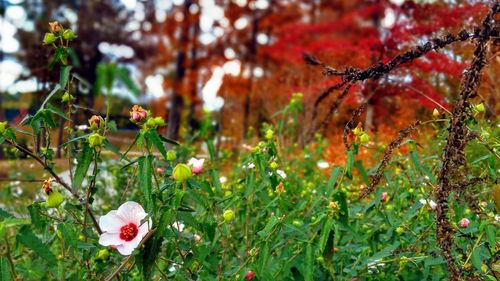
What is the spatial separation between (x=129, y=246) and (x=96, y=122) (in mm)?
316

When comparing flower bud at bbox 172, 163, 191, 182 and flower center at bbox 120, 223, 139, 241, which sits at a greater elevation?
flower bud at bbox 172, 163, 191, 182

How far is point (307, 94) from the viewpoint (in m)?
8.77

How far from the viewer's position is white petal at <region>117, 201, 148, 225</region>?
4.39ft

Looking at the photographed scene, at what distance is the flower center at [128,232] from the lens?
4.31 feet

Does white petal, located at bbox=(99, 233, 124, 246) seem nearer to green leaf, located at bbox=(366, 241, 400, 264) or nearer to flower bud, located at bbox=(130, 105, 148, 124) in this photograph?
flower bud, located at bbox=(130, 105, 148, 124)

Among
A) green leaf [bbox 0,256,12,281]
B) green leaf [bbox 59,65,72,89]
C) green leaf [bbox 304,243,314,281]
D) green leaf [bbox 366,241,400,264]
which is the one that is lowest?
green leaf [bbox 366,241,400,264]

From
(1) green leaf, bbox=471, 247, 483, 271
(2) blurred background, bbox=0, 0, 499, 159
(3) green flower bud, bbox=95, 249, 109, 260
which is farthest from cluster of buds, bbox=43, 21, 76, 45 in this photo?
(2) blurred background, bbox=0, 0, 499, 159

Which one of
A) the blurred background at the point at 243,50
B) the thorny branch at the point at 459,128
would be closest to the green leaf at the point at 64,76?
the thorny branch at the point at 459,128

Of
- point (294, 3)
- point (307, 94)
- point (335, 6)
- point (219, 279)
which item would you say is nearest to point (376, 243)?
point (219, 279)

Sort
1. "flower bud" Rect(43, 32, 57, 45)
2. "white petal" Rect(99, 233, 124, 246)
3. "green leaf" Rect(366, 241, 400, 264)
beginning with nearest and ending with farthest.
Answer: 1. "white petal" Rect(99, 233, 124, 246)
2. "flower bud" Rect(43, 32, 57, 45)
3. "green leaf" Rect(366, 241, 400, 264)

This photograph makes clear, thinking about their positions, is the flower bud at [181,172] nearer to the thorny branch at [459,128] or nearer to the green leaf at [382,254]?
the thorny branch at [459,128]

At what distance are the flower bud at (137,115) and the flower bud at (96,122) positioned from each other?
10 cm

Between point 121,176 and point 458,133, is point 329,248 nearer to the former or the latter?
point 458,133

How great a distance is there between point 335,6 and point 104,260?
14766mm
